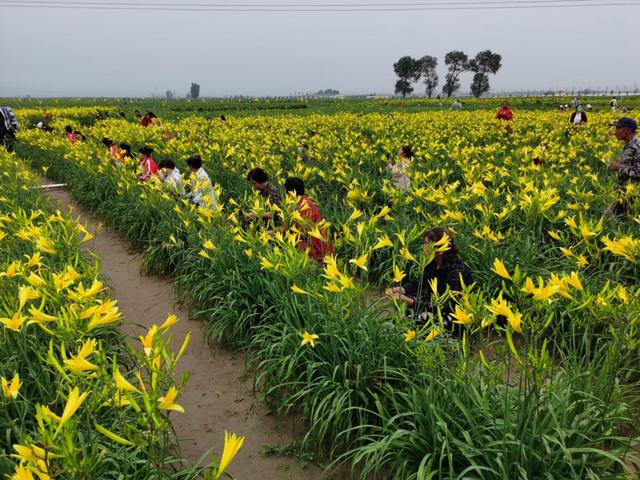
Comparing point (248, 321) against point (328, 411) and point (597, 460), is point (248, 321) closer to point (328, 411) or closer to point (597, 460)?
point (328, 411)

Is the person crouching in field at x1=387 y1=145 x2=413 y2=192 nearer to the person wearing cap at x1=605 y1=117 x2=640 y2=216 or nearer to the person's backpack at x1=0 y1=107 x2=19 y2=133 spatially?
the person wearing cap at x1=605 y1=117 x2=640 y2=216

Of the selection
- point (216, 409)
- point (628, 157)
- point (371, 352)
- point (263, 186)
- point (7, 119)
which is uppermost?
point (7, 119)

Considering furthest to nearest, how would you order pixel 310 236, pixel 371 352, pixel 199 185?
pixel 199 185 < pixel 310 236 < pixel 371 352

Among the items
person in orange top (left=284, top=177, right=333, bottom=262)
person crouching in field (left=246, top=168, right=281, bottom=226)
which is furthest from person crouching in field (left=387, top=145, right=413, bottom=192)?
person in orange top (left=284, top=177, right=333, bottom=262)

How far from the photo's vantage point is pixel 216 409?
2.84 meters

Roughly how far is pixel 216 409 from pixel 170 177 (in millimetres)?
3640

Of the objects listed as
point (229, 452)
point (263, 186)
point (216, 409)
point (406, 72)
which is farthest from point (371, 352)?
point (406, 72)

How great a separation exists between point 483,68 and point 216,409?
262 ft

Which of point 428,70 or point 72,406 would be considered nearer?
point 72,406

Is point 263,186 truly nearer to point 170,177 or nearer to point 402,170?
point 170,177

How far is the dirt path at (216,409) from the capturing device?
2.37 m

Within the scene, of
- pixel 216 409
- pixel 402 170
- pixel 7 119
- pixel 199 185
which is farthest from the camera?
pixel 7 119

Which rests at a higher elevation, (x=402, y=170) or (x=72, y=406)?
(x=402, y=170)

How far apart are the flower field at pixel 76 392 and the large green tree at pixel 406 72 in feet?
246
